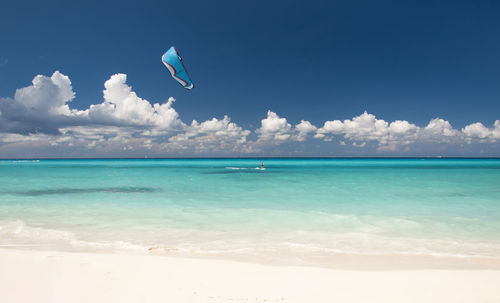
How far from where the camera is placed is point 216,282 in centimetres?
459

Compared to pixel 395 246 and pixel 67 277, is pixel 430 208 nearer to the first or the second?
pixel 395 246

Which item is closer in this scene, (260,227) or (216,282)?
(216,282)

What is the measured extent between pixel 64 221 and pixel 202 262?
745 centimetres

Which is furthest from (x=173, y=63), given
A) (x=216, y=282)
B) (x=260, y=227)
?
(x=216, y=282)

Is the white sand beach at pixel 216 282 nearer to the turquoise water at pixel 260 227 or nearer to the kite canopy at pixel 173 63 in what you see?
the turquoise water at pixel 260 227

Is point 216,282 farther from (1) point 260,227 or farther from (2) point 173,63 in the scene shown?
(2) point 173,63

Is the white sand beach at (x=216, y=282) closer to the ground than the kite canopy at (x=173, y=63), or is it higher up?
closer to the ground

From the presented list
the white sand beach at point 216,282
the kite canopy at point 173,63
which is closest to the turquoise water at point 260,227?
the white sand beach at point 216,282

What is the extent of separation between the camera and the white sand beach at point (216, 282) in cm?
409

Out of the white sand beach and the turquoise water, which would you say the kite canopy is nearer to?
the turquoise water

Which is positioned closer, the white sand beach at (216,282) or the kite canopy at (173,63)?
the white sand beach at (216,282)

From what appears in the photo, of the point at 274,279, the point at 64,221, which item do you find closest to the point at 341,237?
the point at 274,279

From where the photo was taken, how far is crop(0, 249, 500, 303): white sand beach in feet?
13.4

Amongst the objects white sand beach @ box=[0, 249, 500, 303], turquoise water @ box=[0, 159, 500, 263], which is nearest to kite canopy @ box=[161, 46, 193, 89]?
turquoise water @ box=[0, 159, 500, 263]
